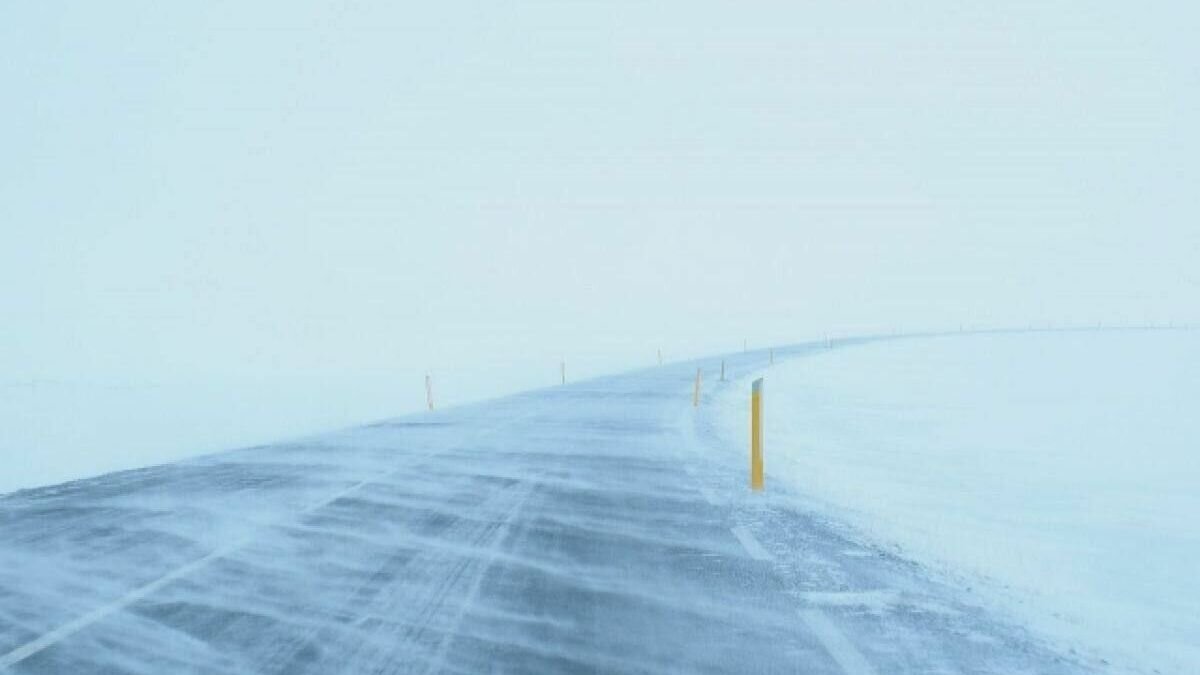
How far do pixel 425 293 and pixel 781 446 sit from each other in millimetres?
162508

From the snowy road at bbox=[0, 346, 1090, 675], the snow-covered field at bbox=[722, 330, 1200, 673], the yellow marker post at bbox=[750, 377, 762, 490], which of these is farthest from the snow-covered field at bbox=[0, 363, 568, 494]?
the snow-covered field at bbox=[722, 330, 1200, 673]

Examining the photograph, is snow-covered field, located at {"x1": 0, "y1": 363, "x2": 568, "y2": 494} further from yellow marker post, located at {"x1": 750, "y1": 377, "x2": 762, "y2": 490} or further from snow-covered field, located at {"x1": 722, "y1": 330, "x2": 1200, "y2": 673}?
snow-covered field, located at {"x1": 722, "y1": 330, "x2": 1200, "y2": 673}

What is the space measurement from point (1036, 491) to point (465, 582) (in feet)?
29.4

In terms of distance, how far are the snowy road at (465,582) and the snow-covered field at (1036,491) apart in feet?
2.09

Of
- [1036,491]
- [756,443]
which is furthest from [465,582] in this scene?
[1036,491]

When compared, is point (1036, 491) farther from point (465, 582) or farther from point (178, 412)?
point (178, 412)

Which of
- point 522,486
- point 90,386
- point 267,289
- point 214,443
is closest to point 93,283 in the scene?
point 267,289

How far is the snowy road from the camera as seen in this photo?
5.58 meters

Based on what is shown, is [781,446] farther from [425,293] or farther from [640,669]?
[425,293]

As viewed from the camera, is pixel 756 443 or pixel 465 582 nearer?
pixel 465 582

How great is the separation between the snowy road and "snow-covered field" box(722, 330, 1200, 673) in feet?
2.09

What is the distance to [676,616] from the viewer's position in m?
6.31

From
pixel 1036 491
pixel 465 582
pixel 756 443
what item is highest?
pixel 756 443

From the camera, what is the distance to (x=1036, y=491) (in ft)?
42.7
